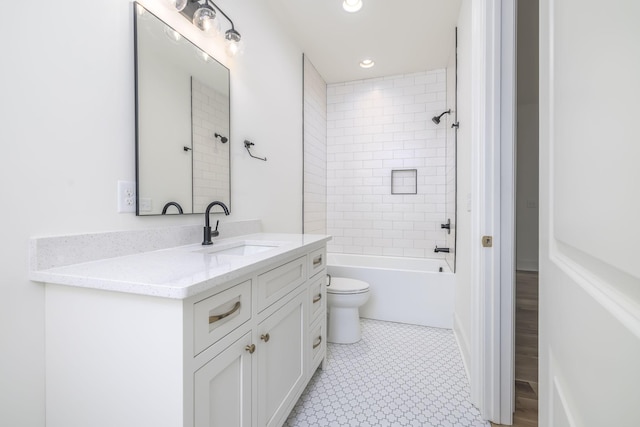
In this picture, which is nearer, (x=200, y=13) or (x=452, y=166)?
(x=200, y=13)

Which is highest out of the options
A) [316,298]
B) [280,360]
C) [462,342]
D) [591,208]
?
[591,208]

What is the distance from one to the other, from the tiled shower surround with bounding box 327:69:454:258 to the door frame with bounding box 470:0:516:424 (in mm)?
1774

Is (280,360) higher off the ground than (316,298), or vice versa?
(316,298)

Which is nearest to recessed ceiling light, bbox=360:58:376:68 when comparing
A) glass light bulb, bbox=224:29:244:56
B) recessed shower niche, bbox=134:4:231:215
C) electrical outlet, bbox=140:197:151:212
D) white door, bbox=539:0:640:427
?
glass light bulb, bbox=224:29:244:56

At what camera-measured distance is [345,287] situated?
7.87 ft

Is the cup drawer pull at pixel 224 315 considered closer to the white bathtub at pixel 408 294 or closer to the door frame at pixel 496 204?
the door frame at pixel 496 204

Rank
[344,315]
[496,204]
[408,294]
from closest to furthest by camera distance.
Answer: [496,204] → [344,315] → [408,294]

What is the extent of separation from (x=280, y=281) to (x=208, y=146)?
2.94 feet

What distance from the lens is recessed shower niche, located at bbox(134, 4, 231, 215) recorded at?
1.27 m

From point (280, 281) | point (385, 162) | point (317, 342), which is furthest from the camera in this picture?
point (385, 162)

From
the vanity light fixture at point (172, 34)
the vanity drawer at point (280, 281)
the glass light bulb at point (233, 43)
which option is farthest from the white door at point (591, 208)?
the glass light bulb at point (233, 43)

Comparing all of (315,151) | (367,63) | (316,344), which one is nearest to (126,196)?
(316,344)

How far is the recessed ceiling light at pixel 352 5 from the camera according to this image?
220 cm

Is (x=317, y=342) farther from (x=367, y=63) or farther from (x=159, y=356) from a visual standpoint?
(x=367, y=63)
